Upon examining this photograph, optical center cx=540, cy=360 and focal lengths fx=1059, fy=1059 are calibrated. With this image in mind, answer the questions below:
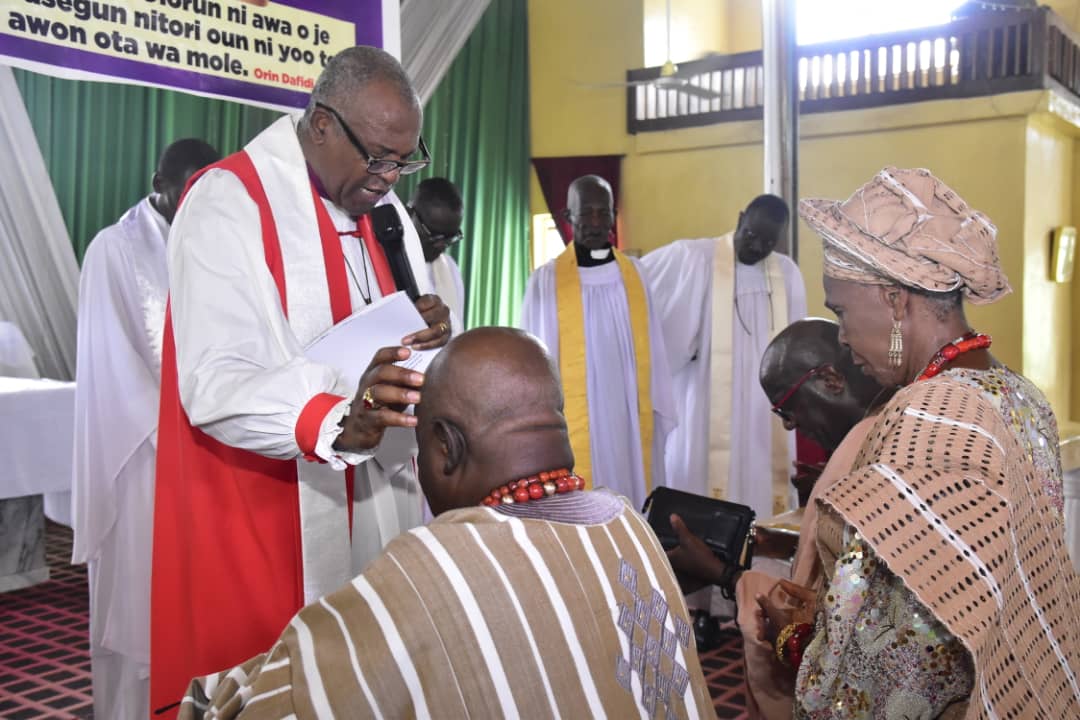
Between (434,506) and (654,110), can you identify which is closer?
(434,506)

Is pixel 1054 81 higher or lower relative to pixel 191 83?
higher

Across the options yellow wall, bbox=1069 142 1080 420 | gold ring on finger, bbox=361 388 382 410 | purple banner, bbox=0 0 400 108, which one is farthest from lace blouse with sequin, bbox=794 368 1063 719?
yellow wall, bbox=1069 142 1080 420

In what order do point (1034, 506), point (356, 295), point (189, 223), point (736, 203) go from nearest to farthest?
point (1034, 506), point (189, 223), point (356, 295), point (736, 203)

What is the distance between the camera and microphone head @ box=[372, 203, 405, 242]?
8.32 feet

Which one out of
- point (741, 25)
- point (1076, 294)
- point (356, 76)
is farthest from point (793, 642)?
point (741, 25)

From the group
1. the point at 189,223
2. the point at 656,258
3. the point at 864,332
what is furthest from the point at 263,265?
the point at 656,258

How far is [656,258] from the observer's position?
258 inches

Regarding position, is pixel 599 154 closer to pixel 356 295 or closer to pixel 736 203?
pixel 736 203

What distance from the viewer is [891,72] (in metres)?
12.6

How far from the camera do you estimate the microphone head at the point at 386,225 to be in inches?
99.8

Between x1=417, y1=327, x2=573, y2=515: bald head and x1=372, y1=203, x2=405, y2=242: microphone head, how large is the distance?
1.06 meters

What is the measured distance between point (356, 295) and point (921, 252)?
1271 millimetres

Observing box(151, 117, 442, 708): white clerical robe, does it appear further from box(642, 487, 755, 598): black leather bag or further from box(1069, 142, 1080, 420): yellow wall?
box(1069, 142, 1080, 420): yellow wall

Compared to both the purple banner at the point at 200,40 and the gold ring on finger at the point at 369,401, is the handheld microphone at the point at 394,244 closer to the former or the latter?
the gold ring on finger at the point at 369,401
